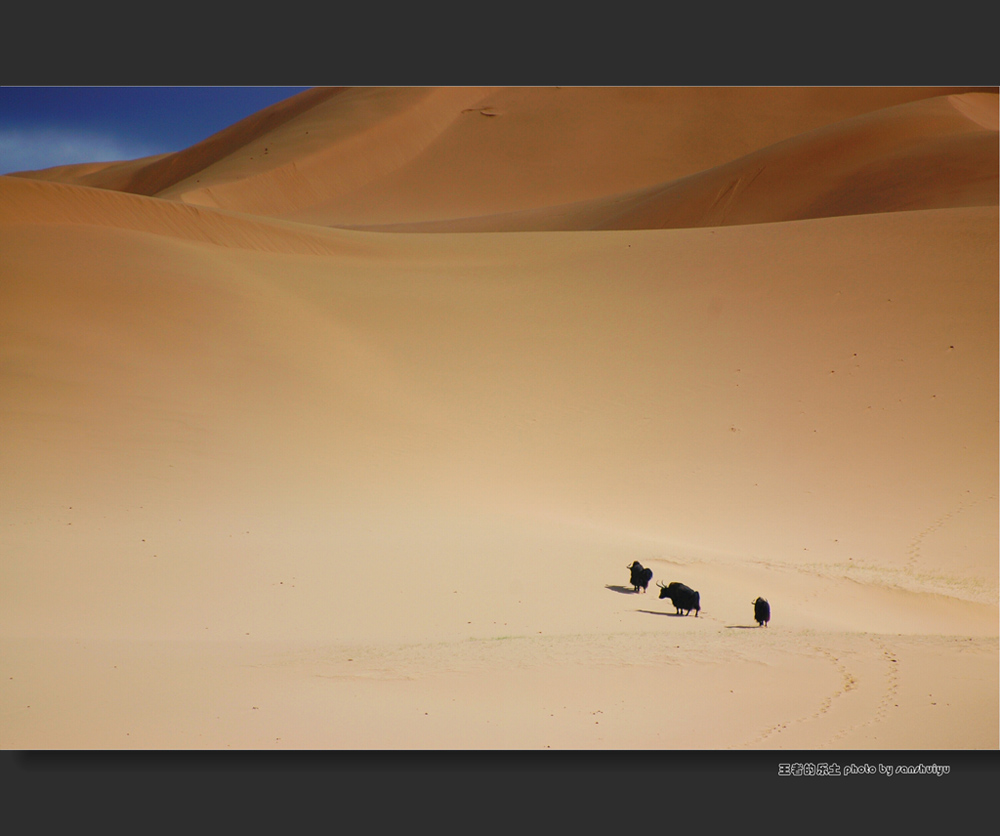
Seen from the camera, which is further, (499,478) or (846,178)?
(846,178)

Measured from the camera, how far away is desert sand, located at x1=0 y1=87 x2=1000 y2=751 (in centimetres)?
519

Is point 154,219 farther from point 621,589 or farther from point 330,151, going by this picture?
point 330,151

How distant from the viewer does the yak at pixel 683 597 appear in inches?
286

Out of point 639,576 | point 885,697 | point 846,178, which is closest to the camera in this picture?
point 885,697

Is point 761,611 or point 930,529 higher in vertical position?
point 930,529

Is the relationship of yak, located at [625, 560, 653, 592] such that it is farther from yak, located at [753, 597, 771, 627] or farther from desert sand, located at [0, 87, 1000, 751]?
yak, located at [753, 597, 771, 627]

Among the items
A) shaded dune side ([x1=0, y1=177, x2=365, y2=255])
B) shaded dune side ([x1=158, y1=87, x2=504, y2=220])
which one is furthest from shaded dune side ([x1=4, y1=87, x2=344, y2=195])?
shaded dune side ([x1=0, y1=177, x2=365, y2=255])

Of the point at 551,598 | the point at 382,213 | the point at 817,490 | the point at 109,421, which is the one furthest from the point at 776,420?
the point at 382,213

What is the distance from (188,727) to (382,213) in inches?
1783

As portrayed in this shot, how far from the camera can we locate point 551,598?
24.5 ft

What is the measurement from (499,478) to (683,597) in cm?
439

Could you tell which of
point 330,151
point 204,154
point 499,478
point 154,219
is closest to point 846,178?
point 154,219

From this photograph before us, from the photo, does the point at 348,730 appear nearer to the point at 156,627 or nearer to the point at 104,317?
the point at 156,627

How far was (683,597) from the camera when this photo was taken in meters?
7.30
